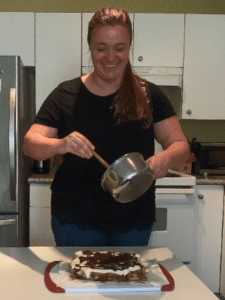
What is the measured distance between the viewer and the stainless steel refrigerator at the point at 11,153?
2234mm

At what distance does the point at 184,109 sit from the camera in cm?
263

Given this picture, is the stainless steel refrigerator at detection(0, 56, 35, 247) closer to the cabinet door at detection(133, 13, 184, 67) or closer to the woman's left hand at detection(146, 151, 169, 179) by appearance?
the cabinet door at detection(133, 13, 184, 67)

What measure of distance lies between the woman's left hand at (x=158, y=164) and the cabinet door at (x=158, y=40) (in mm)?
1625

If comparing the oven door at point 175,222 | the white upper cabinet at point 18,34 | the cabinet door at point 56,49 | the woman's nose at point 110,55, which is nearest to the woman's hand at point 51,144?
the woman's nose at point 110,55

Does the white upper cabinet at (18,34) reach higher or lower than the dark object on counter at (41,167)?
higher

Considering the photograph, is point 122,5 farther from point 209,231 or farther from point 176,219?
point 209,231

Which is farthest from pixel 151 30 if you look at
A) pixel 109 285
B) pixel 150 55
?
pixel 109 285

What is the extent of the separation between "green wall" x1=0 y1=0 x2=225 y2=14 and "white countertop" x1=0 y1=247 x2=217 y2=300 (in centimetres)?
233

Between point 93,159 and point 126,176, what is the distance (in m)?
0.32

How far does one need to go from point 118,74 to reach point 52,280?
2.37ft

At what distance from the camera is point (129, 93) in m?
1.26

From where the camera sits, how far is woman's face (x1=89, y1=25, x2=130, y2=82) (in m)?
1.15

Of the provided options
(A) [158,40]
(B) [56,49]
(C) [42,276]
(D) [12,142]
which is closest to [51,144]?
(C) [42,276]

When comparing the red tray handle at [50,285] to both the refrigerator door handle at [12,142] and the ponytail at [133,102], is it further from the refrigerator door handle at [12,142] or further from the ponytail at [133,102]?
the refrigerator door handle at [12,142]
